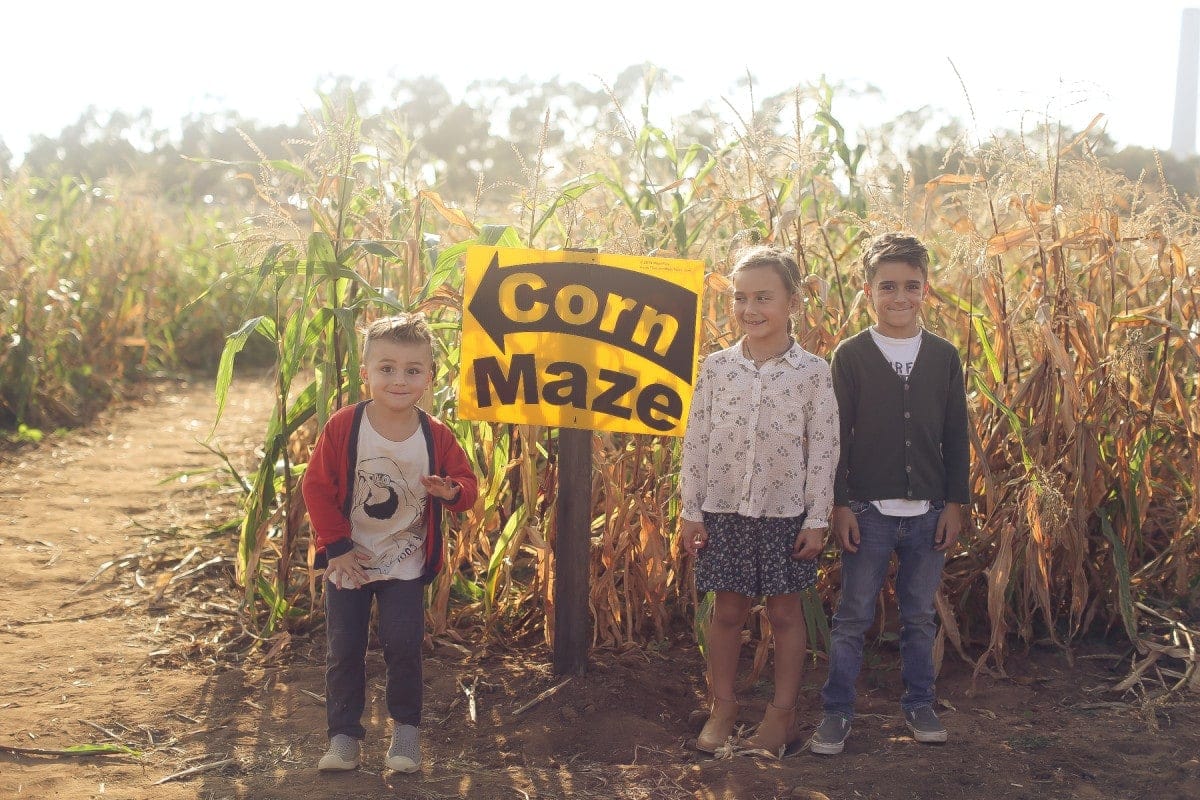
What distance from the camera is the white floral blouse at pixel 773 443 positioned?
2.76m

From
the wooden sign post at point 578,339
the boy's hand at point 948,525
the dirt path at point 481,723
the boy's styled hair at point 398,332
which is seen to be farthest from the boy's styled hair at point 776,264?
the dirt path at point 481,723

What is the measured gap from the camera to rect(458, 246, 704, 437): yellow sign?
9.63 feet

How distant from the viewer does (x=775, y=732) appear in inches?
112

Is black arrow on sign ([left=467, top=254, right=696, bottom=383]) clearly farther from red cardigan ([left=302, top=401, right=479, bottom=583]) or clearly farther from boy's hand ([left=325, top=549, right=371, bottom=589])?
boy's hand ([left=325, top=549, right=371, bottom=589])

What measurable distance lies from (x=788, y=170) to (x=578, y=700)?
1.78 meters

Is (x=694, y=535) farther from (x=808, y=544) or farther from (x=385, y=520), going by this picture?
(x=385, y=520)

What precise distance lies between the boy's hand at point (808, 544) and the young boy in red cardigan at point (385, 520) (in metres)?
0.82

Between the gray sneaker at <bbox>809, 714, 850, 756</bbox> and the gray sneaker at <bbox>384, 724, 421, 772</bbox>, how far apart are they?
3.32 feet

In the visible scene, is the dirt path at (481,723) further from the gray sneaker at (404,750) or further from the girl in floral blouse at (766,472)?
the girl in floral blouse at (766,472)

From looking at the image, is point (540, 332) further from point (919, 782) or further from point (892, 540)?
point (919, 782)

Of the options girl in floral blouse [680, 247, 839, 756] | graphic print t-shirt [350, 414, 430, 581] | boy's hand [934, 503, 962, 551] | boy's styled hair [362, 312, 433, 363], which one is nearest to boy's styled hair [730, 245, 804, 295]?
girl in floral blouse [680, 247, 839, 756]

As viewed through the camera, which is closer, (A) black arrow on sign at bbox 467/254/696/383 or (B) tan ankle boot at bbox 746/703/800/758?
(B) tan ankle boot at bbox 746/703/800/758

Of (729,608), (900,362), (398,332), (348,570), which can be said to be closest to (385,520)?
(348,570)

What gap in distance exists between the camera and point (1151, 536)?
363 cm
